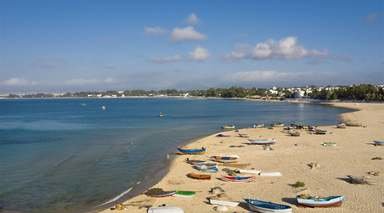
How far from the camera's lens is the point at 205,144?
50531 millimetres

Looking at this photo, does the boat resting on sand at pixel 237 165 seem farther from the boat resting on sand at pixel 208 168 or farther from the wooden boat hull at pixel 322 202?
the wooden boat hull at pixel 322 202

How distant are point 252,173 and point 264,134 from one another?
29711 mm

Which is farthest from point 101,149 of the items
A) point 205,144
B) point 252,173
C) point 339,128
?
point 339,128

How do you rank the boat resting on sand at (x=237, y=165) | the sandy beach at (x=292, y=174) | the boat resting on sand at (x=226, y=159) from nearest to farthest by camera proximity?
the sandy beach at (x=292, y=174), the boat resting on sand at (x=237, y=165), the boat resting on sand at (x=226, y=159)

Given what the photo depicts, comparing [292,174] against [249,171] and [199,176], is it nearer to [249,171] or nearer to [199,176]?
[249,171]

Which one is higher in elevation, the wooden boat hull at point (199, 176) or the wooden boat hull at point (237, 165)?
the wooden boat hull at point (199, 176)

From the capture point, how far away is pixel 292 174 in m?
31.5

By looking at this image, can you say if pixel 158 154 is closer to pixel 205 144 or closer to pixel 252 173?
pixel 205 144

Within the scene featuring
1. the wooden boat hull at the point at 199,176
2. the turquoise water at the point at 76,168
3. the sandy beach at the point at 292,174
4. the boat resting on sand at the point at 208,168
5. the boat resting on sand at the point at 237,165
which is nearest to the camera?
the sandy beach at the point at 292,174

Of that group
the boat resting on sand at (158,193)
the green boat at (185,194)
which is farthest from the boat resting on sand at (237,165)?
the green boat at (185,194)

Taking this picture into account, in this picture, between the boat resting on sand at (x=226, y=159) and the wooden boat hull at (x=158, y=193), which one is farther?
the boat resting on sand at (x=226, y=159)

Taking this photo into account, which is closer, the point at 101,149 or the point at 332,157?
the point at 332,157

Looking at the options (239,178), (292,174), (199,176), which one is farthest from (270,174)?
(199,176)

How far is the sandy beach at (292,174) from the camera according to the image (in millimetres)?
24297
